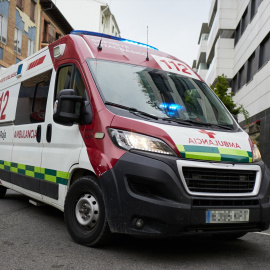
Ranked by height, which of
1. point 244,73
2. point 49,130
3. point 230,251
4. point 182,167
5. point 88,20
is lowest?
point 230,251

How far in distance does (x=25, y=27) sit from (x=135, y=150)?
2699cm


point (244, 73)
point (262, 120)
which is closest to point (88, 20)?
point (244, 73)

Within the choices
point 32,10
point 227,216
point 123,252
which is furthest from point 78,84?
point 32,10

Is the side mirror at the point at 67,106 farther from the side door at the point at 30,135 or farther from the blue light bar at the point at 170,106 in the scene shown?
the side door at the point at 30,135

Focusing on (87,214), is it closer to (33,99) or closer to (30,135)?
(30,135)

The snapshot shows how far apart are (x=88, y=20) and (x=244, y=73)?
2656 cm

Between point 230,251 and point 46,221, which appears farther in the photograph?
point 46,221

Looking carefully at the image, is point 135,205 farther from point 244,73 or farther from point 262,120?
point 244,73

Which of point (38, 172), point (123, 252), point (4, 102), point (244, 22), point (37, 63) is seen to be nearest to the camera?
point (123, 252)

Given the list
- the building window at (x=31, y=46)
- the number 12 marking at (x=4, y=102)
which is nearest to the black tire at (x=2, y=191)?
the number 12 marking at (x=4, y=102)

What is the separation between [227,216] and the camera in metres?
4.05

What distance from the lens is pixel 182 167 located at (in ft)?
13.0

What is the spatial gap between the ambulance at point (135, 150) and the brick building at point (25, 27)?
2084 centimetres

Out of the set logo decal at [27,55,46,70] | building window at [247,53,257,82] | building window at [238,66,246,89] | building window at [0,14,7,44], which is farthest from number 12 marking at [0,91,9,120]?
building window at [238,66,246,89]
